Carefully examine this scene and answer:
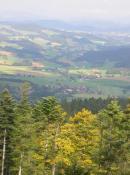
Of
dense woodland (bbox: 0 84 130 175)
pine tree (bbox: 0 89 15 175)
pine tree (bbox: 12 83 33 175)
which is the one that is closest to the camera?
dense woodland (bbox: 0 84 130 175)

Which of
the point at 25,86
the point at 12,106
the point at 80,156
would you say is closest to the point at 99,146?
the point at 80,156

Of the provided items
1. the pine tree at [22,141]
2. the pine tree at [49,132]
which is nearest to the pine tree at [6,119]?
the pine tree at [22,141]

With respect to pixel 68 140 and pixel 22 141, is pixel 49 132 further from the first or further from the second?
pixel 22 141

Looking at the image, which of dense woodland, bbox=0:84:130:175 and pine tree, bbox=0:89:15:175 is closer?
dense woodland, bbox=0:84:130:175

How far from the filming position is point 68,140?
186 feet

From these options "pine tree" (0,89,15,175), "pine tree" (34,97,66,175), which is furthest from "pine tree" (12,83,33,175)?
A: "pine tree" (34,97,66,175)

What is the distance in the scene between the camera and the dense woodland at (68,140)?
5450cm

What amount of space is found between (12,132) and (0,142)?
7.67ft

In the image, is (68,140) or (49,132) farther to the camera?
(49,132)

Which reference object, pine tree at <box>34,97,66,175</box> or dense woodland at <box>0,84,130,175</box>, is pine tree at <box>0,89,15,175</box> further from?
pine tree at <box>34,97,66,175</box>

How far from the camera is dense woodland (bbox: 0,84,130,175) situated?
54.5 meters

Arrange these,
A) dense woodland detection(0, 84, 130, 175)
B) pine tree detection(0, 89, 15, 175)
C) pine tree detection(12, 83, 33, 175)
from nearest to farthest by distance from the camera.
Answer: dense woodland detection(0, 84, 130, 175) < pine tree detection(0, 89, 15, 175) < pine tree detection(12, 83, 33, 175)

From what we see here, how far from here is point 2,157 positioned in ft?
201

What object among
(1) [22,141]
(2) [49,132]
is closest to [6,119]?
(1) [22,141]
